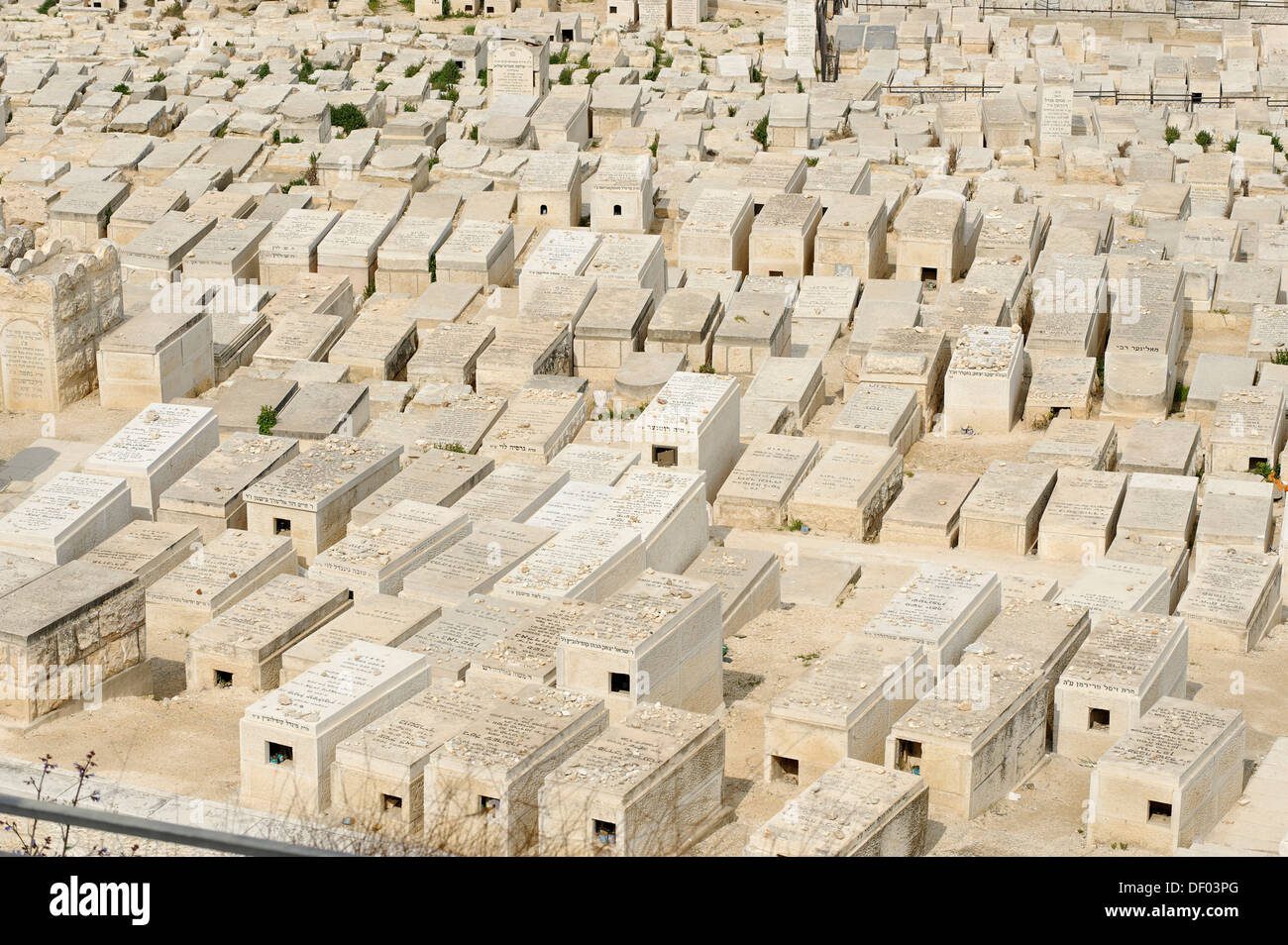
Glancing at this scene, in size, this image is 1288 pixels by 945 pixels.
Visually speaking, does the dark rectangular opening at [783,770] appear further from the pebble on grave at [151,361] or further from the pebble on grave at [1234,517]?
the pebble on grave at [151,361]

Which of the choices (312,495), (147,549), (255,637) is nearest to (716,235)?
(312,495)

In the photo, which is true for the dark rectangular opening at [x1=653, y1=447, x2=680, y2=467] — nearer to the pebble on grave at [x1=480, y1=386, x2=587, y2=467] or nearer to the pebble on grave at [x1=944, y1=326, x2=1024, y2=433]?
the pebble on grave at [x1=480, y1=386, x2=587, y2=467]

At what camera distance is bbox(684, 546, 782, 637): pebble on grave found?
17188 mm

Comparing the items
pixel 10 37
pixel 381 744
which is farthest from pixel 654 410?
pixel 10 37

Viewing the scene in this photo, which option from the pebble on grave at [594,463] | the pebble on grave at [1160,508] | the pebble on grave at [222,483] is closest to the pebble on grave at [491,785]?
the pebble on grave at [222,483]

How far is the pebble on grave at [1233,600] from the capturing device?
17.1 m

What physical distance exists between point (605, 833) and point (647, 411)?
8.10m

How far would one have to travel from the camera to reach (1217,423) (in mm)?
20875

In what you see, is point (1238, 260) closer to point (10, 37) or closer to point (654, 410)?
point (654, 410)

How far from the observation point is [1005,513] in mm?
19141

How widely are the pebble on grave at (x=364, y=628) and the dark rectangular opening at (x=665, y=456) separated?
435 cm

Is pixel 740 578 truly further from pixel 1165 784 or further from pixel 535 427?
pixel 1165 784

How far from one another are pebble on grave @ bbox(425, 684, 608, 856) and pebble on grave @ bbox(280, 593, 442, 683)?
2.20 meters

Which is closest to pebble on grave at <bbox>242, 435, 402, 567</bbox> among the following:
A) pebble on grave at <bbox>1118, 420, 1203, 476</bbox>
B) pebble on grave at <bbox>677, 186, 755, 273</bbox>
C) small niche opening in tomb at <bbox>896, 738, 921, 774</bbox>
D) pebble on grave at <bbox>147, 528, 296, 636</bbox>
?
pebble on grave at <bbox>147, 528, 296, 636</bbox>
